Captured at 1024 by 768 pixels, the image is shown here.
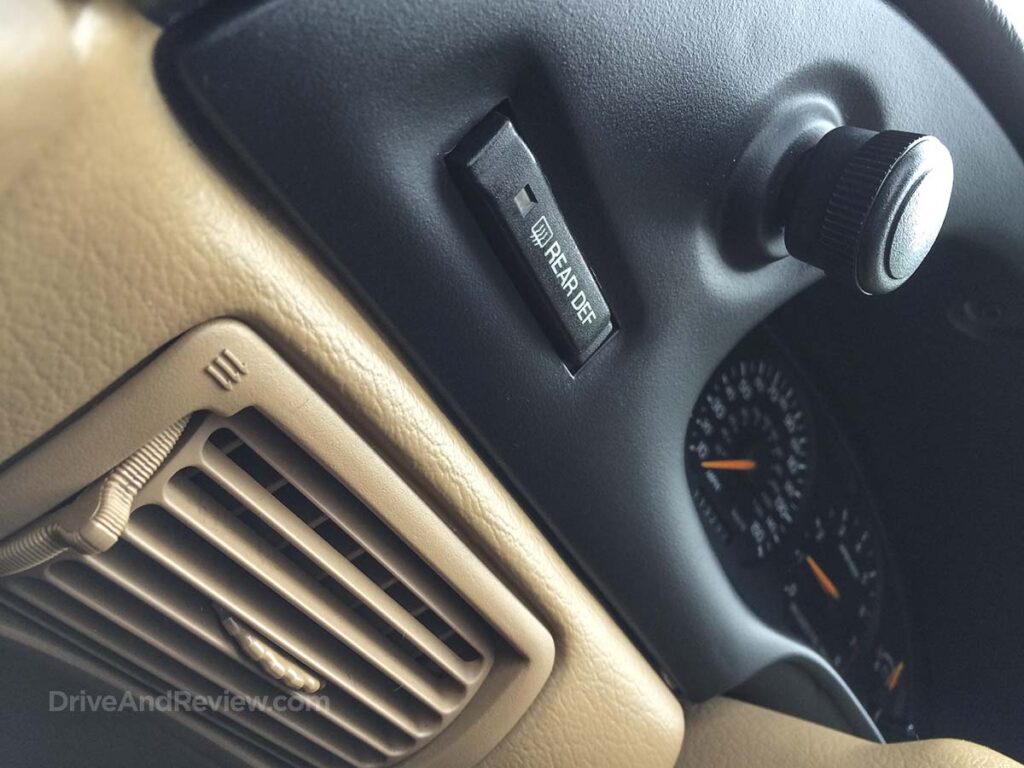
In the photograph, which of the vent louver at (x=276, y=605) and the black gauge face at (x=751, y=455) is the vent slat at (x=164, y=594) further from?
the black gauge face at (x=751, y=455)

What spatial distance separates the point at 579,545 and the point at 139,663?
312 mm

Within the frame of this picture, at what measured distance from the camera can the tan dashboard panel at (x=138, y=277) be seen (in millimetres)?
433

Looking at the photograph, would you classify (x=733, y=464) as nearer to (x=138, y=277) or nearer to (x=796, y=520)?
(x=796, y=520)

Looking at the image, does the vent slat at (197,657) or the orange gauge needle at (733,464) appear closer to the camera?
the vent slat at (197,657)

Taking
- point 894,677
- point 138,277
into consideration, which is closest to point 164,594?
point 138,277

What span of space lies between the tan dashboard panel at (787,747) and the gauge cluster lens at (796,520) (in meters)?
0.14

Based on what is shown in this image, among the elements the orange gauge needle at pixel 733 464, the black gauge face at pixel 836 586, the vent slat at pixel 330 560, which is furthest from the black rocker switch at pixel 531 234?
the black gauge face at pixel 836 586

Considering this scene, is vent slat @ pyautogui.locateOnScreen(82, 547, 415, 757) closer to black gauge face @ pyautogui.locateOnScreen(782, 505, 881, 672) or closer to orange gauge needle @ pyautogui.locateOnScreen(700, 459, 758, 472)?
orange gauge needle @ pyautogui.locateOnScreen(700, 459, 758, 472)

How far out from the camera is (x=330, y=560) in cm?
61

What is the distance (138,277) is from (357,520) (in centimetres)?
22

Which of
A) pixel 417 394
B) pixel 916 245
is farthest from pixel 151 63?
pixel 916 245

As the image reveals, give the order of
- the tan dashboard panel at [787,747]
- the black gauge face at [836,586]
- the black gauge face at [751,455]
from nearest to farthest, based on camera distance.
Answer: the tan dashboard panel at [787,747] → the black gauge face at [751,455] → the black gauge face at [836,586]

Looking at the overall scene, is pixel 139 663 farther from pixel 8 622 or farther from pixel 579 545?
pixel 579 545

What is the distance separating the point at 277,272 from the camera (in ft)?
1.69
